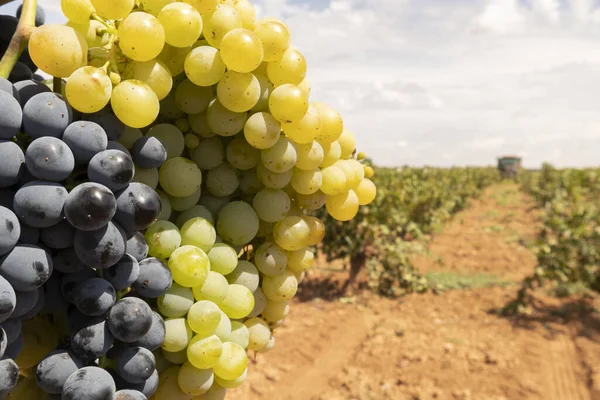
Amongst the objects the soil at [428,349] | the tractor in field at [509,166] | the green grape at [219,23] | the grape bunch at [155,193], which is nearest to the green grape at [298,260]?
the grape bunch at [155,193]

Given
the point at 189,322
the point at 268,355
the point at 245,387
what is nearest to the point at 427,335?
Result: the point at 268,355

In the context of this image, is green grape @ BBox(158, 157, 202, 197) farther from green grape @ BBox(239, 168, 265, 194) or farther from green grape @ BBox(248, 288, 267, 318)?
green grape @ BBox(248, 288, 267, 318)

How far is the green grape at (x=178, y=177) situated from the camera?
1.17 metres

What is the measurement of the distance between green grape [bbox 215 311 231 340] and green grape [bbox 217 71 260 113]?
0.53 m

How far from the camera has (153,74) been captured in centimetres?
109

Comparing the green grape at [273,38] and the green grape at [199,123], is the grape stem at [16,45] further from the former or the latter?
the green grape at [273,38]

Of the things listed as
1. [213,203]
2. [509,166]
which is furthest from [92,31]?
[509,166]

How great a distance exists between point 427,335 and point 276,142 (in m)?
6.03

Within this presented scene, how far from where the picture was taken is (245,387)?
17.6 ft

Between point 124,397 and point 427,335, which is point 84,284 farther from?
point 427,335

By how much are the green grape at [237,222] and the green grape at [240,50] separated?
1.17 feet

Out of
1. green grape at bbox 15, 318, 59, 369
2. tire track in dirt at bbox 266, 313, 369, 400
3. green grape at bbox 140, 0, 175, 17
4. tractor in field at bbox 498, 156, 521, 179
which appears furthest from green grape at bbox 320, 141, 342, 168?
tractor in field at bbox 498, 156, 521, 179

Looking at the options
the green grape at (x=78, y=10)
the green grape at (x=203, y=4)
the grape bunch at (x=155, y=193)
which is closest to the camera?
the grape bunch at (x=155, y=193)

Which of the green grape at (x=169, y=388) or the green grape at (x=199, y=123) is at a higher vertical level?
the green grape at (x=199, y=123)
